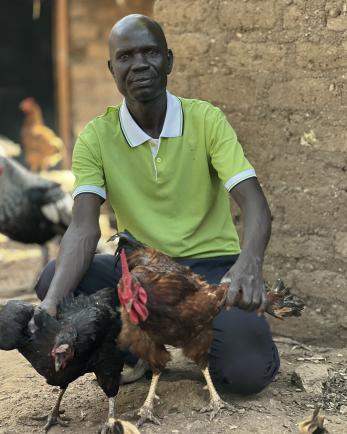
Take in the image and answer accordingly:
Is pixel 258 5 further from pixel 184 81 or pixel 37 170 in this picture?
pixel 37 170

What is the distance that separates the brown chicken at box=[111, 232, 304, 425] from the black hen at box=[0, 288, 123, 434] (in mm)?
107

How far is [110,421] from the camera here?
152 inches

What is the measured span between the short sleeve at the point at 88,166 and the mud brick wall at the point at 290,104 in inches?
53.7

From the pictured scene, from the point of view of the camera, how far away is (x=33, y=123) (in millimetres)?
→ 12164

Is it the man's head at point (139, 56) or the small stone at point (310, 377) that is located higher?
the man's head at point (139, 56)

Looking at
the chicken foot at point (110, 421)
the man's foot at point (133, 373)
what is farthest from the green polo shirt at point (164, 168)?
the chicken foot at point (110, 421)

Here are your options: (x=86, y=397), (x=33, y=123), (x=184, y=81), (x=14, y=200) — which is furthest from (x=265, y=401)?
(x=33, y=123)

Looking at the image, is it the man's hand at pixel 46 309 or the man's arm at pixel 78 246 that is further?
the man's arm at pixel 78 246

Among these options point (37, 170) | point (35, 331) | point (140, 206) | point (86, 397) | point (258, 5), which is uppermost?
point (258, 5)

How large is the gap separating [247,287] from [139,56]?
51.7 inches

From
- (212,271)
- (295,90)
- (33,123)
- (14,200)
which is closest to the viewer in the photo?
(212,271)

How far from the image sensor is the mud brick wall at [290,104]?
497 centimetres

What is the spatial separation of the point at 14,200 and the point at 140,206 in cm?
363

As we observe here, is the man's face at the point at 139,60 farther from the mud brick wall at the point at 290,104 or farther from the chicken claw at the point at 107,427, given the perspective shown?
the chicken claw at the point at 107,427
